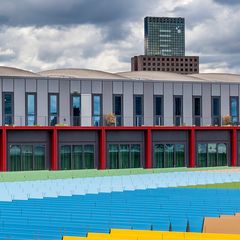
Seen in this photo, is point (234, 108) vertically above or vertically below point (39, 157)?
above

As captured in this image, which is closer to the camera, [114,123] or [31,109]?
[31,109]

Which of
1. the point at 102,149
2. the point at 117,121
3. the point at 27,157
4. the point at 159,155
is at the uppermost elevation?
the point at 117,121

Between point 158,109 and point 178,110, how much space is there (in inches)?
70.7

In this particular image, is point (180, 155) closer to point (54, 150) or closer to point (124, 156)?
point (124, 156)

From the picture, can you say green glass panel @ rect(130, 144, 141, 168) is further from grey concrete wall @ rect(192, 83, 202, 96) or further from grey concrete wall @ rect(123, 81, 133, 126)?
grey concrete wall @ rect(192, 83, 202, 96)

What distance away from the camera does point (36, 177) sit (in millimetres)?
29547

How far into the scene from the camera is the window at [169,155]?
46656 millimetres

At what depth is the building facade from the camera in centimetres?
4331

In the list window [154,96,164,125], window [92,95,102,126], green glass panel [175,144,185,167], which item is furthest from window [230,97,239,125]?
window [92,95,102,126]

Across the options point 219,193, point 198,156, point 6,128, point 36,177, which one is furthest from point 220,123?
point 219,193

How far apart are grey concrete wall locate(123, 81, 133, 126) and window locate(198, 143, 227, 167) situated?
231 inches

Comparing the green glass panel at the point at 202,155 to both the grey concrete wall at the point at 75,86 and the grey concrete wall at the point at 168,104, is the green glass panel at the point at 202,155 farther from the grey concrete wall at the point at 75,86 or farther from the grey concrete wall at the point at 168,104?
the grey concrete wall at the point at 75,86

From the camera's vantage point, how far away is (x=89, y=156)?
147 feet

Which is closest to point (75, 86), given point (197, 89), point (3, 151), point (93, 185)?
point (3, 151)
